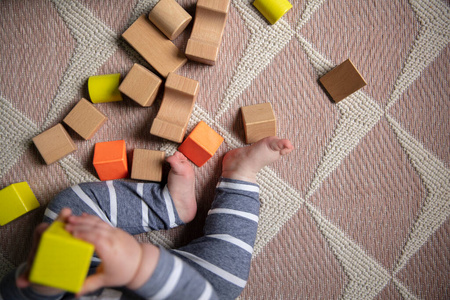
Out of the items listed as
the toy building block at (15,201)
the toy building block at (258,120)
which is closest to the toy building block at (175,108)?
the toy building block at (258,120)

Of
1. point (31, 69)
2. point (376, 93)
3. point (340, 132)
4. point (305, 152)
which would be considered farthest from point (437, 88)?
point (31, 69)

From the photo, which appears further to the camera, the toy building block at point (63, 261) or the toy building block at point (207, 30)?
the toy building block at point (207, 30)

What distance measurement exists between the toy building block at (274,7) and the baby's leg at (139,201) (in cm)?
41

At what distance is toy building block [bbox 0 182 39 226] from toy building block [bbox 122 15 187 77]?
44 cm

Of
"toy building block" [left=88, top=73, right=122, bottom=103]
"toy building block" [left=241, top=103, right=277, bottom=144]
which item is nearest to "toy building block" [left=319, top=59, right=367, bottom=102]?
"toy building block" [left=241, top=103, right=277, bottom=144]

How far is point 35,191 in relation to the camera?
2.60 feet

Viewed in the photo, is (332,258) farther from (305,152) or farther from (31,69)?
(31,69)

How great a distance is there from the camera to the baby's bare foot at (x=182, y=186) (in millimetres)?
737

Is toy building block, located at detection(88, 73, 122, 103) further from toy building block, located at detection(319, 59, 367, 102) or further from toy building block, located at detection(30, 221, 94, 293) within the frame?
toy building block, located at detection(319, 59, 367, 102)

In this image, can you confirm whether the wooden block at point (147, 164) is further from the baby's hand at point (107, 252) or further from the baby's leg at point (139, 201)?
the baby's hand at point (107, 252)

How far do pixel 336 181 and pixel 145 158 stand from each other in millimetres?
486

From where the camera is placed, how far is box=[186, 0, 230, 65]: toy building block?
73 centimetres

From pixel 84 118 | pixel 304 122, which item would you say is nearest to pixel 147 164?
pixel 84 118

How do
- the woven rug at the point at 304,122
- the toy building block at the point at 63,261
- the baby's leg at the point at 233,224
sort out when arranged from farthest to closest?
1. the woven rug at the point at 304,122
2. the baby's leg at the point at 233,224
3. the toy building block at the point at 63,261
